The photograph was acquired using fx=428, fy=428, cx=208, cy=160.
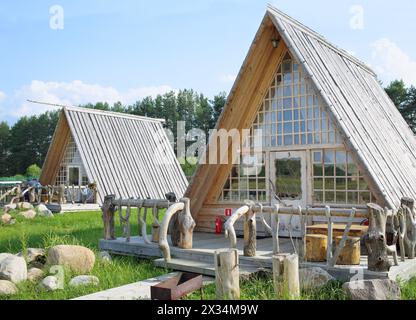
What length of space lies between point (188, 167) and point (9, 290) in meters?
28.3

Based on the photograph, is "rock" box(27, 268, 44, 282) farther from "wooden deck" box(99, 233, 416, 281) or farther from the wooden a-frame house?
the wooden a-frame house

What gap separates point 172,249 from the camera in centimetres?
768

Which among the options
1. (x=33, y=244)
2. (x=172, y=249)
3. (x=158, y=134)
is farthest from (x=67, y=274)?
(x=158, y=134)

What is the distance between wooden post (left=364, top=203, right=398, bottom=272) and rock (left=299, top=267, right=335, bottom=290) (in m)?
0.62

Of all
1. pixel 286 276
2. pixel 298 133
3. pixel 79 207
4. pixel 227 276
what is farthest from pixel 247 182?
pixel 79 207

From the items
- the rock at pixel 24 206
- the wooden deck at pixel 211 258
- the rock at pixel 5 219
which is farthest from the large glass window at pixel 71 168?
the wooden deck at pixel 211 258

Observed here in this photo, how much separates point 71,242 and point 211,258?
3487 mm

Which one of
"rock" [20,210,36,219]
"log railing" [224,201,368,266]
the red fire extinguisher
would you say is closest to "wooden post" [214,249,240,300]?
"log railing" [224,201,368,266]

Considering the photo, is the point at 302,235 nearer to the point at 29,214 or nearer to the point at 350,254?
the point at 350,254

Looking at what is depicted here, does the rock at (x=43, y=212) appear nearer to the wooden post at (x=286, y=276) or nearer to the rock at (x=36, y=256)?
the rock at (x=36, y=256)

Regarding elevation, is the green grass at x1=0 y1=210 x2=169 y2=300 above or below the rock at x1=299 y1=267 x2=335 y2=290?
below

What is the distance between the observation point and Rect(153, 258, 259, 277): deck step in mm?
6643

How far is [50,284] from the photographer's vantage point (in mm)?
6109

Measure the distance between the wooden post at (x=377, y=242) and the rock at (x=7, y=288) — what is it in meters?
4.97
